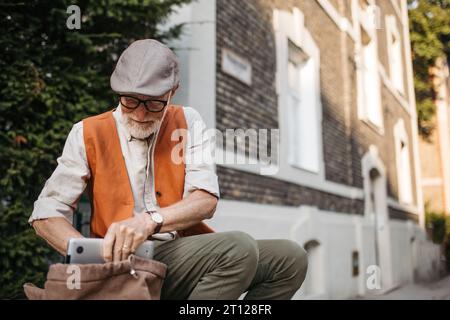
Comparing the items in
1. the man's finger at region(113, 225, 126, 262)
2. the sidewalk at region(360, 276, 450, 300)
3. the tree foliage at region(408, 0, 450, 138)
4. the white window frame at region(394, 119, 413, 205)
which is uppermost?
the tree foliage at region(408, 0, 450, 138)

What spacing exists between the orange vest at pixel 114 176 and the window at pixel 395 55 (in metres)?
8.88

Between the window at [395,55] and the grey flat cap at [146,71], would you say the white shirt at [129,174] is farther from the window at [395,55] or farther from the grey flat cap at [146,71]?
the window at [395,55]

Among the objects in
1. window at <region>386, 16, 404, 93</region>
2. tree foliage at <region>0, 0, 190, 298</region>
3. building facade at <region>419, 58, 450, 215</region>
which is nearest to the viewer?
tree foliage at <region>0, 0, 190, 298</region>

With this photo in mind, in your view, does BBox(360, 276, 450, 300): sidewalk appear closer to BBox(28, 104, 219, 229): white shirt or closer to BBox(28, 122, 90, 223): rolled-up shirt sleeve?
BBox(28, 104, 219, 229): white shirt

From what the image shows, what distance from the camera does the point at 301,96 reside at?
6.79m

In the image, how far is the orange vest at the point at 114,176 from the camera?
1.69 metres

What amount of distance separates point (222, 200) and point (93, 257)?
2.87m

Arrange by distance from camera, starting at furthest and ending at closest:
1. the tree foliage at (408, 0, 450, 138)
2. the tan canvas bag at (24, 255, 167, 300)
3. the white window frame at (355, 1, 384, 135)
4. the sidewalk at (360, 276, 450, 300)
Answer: the white window frame at (355, 1, 384, 135), the tree foliage at (408, 0, 450, 138), the sidewalk at (360, 276, 450, 300), the tan canvas bag at (24, 255, 167, 300)

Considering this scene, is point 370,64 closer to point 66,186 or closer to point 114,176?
point 114,176

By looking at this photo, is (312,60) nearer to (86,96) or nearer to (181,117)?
(86,96)

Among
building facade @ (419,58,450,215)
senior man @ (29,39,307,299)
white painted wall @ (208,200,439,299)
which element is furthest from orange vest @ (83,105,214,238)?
building facade @ (419,58,450,215)

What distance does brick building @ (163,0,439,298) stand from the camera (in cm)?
451

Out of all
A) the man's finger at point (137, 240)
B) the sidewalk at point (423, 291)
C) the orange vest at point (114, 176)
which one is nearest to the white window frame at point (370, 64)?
the sidewalk at point (423, 291)
